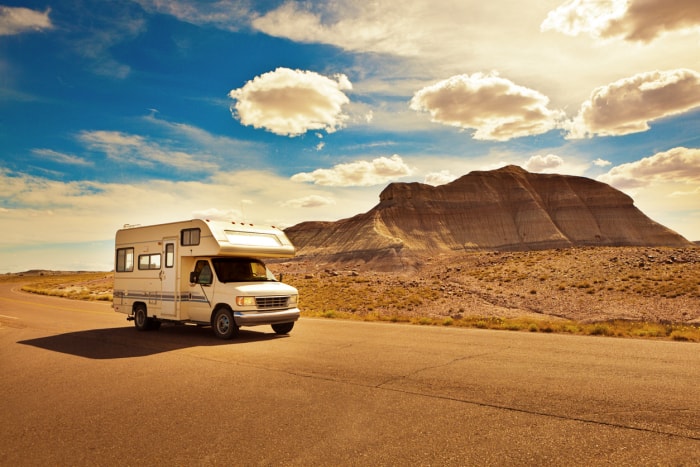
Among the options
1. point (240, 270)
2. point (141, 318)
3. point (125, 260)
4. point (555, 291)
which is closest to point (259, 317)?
point (240, 270)

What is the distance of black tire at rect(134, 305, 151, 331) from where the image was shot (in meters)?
14.8

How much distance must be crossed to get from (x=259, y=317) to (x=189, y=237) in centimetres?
318

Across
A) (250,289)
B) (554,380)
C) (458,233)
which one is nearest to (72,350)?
(250,289)

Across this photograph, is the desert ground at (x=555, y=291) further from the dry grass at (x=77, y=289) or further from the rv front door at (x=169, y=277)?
the dry grass at (x=77, y=289)

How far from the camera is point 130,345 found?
1183 cm

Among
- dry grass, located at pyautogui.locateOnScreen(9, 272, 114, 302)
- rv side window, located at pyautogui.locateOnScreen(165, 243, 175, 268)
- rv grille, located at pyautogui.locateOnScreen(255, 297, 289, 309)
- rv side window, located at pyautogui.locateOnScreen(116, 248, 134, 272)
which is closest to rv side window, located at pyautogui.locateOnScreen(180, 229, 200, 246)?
rv side window, located at pyautogui.locateOnScreen(165, 243, 175, 268)

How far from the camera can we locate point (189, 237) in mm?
13305

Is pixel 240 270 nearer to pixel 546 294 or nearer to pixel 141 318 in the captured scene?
pixel 141 318

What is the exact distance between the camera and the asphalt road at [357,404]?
462 centimetres

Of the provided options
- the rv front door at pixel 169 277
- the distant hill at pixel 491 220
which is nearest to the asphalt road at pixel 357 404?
the rv front door at pixel 169 277

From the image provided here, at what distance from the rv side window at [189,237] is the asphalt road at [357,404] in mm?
3248

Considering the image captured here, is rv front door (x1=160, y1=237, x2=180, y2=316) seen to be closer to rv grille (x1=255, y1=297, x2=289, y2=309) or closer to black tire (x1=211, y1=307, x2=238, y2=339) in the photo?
black tire (x1=211, y1=307, x2=238, y2=339)

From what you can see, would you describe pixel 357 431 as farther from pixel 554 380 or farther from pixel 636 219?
pixel 636 219

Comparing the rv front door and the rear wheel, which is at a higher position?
the rv front door
